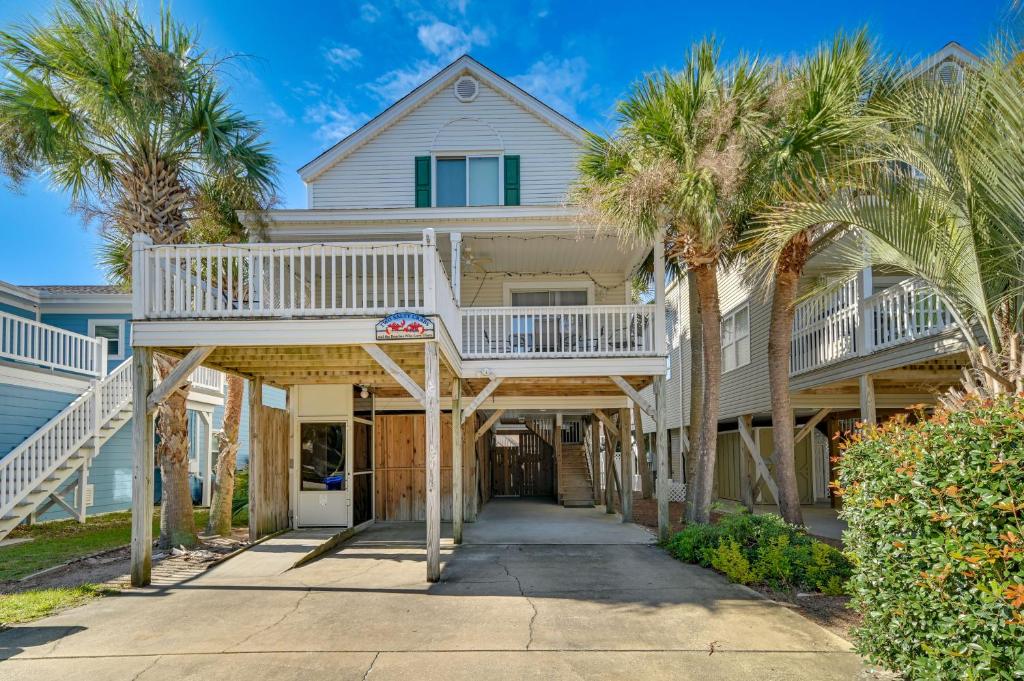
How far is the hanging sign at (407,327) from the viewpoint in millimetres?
8438

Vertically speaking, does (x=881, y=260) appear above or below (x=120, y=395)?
above

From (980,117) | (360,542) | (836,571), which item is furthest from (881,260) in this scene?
(360,542)

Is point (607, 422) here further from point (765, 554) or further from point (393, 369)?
point (393, 369)

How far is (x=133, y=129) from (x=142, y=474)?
17.0 ft

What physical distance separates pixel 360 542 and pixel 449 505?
3.26 m

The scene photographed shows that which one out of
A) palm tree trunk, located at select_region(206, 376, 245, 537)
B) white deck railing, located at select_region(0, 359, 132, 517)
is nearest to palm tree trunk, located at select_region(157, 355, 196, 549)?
palm tree trunk, located at select_region(206, 376, 245, 537)

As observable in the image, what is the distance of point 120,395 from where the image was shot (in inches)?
575

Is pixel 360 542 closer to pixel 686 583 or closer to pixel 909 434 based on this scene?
pixel 686 583

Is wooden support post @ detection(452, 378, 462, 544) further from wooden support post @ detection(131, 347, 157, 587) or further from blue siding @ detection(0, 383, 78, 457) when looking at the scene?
blue siding @ detection(0, 383, 78, 457)

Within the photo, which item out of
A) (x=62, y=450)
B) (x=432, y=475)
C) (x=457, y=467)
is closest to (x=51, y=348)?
(x=62, y=450)

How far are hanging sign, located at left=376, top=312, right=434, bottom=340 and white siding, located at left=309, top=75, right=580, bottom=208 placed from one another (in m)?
7.06

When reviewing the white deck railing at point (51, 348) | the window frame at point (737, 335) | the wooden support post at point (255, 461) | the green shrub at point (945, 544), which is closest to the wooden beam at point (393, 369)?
the wooden support post at point (255, 461)

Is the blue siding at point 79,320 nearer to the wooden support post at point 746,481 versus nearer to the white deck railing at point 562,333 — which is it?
the white deck railing at point 562,333

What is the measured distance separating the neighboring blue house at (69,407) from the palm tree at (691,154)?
34.9 feet
